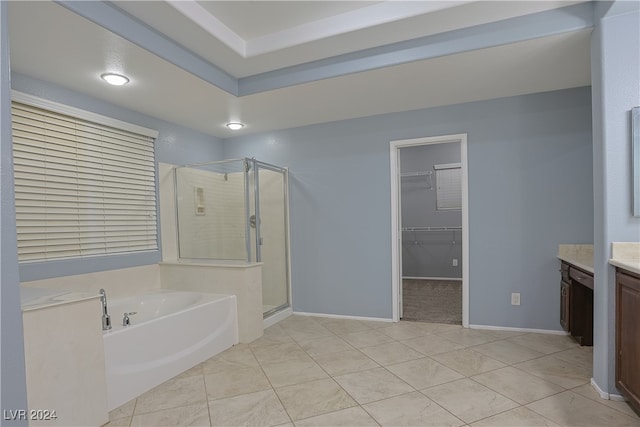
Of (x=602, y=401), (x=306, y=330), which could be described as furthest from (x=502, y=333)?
(x=306, y=330)

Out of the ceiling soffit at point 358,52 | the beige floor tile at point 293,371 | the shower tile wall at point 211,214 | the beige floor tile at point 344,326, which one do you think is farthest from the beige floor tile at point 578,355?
the shower tile wall at point 211,214

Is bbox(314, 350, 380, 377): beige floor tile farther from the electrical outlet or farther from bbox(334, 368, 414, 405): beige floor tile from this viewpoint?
the electrical outlet

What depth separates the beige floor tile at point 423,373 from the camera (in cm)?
228

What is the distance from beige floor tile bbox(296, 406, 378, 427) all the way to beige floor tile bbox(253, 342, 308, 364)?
852mm

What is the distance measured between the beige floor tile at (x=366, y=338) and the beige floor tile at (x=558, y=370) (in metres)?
1.08

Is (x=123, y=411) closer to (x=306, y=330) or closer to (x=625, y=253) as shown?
(x=306, y=330)

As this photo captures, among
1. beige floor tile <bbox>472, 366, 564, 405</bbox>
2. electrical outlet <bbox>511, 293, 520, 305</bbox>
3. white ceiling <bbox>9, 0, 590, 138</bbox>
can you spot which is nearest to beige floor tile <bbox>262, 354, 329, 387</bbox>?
beige floor tile <bbox>472, 366, 564, 405</bbox>

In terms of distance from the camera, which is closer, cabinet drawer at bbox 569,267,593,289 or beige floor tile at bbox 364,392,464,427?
beige floor tile at bbox 364,392,464,427

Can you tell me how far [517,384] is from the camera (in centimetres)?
221

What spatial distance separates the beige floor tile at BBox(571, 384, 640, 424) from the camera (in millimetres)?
1854

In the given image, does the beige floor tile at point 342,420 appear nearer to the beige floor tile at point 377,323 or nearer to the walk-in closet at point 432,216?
the beige floor tile at point 377,323

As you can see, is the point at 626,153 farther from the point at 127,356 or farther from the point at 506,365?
the point at 127,356

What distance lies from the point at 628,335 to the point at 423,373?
47.6 inches

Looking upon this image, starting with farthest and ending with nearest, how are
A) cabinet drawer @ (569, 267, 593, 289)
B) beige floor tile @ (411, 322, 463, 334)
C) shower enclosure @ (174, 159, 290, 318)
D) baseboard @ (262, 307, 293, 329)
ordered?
baseboard @ (262, 307, 293, 329)
shower enclosure @ (174, 159, 290, 318)
beige floor tile @ (411, 322, 463, 334)
cabinet drawer @ (569, 267, 593, 289)
